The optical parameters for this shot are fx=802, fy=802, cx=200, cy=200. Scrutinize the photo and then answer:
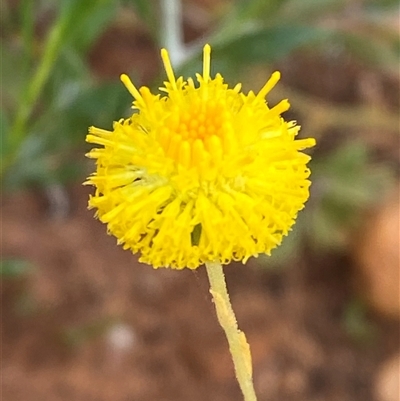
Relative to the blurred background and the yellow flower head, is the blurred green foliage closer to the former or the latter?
the blurred background

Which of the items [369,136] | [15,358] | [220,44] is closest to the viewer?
[220,44]

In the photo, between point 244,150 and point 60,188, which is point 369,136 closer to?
point 60,188

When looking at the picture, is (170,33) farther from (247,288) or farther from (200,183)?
(200,183)

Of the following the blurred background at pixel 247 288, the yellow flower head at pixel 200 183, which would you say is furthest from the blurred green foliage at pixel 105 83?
the yellow flower head at pixel 200 183

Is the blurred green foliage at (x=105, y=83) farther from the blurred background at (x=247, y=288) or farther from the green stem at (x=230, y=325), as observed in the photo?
the green stem at (x=230, y=325)

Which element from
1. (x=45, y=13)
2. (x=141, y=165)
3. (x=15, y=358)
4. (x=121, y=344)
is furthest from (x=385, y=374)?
(x=141, y=165)
